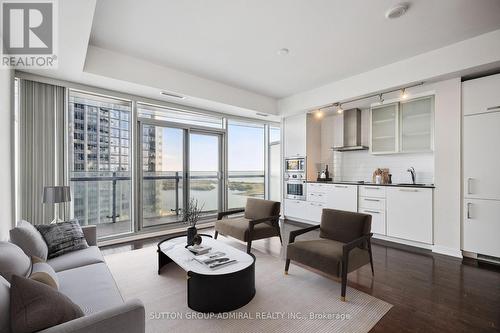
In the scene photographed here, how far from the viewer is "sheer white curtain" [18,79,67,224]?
3.34 metres

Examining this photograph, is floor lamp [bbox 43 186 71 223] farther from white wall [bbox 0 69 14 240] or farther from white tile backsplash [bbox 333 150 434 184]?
white tile backsplash [bbox 333 150 434 184]

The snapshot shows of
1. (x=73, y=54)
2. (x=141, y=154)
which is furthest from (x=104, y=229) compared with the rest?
(x=73, y=54)

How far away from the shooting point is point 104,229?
4.18 meters

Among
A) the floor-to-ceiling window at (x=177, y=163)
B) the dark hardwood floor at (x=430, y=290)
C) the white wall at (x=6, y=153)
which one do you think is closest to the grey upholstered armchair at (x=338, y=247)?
the dark hardwood floor at (x=430, y=290)

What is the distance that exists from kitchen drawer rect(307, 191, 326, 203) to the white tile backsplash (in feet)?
2.22

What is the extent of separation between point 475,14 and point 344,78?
1.97 meters

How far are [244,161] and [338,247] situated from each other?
386cm

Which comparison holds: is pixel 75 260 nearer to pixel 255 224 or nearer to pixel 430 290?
pixel 255 224

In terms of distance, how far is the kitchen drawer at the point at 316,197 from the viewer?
16.9 feet

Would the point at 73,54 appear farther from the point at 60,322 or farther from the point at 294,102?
the point at 294,102

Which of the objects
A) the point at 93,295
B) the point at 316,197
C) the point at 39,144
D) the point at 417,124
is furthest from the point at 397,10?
the point at 39,144

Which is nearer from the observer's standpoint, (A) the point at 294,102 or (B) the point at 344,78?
(B) the point at 344,78

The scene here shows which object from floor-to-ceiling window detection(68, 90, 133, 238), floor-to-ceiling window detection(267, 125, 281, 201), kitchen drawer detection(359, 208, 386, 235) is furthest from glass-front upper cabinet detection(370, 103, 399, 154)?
floor-to-ceiling window detection(68, 90, 133, 238)

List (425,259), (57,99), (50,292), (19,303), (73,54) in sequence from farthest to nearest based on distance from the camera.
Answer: (57,99) < (425,259) < (73,54) < (50,292) < (19,303)
